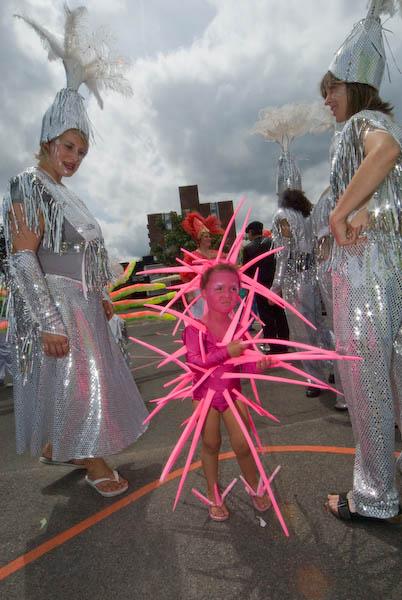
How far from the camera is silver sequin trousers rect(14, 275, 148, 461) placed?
1810 millimetres

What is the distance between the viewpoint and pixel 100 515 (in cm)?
171

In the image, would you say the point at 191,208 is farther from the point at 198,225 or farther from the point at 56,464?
the point at 56,464

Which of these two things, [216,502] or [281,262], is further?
[281,262]

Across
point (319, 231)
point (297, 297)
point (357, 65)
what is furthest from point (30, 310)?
point (297, 297)

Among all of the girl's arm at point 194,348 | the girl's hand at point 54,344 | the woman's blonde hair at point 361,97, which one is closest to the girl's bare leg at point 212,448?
the girl's arm at point 194,348

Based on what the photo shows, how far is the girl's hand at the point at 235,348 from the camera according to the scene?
120 cm

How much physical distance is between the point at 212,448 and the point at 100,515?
667 millimetres

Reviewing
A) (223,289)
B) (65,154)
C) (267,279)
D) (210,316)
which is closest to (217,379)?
(210,316)

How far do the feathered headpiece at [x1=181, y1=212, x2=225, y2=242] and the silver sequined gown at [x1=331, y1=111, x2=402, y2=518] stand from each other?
9.29 ft

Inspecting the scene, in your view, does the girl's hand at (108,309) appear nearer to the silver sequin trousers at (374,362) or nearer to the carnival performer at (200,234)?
the silver sequin trousers at (374,362)

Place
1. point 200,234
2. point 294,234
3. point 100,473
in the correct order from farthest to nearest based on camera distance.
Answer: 1. point 200,234
2. point 294,234
3. point 100,473

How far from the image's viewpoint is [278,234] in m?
3.26

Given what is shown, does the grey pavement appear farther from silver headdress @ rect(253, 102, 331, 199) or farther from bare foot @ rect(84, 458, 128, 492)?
silver headdress @ rect(253, 102, 331, 199)

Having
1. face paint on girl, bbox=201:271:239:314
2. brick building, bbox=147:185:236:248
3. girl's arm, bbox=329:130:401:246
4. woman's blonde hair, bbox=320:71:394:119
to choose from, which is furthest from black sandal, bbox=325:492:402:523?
brick building, bbox=147:185:236:248
